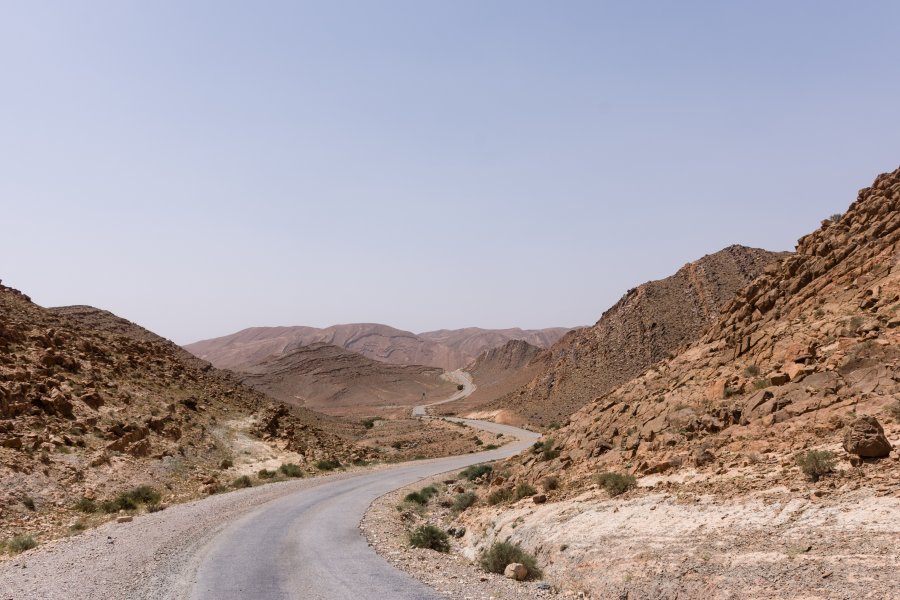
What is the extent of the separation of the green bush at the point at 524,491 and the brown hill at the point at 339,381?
93377 mm

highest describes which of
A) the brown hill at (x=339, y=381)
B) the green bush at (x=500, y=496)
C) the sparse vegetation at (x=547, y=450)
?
the brown hill at (x=339, y=381)

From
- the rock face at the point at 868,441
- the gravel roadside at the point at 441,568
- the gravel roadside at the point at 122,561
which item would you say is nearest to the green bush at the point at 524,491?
the gravel roadside at the point at 441,568

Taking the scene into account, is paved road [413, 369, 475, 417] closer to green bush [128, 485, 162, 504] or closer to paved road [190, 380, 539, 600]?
green bush [128, 485, 162, 504]

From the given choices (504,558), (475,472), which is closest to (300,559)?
(504,558)

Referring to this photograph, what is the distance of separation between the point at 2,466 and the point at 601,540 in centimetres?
1872

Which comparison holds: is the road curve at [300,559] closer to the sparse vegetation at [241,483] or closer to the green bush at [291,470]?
the sparse vegetation at [241,483]

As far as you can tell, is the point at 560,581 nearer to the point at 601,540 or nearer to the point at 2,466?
the point at 601,540

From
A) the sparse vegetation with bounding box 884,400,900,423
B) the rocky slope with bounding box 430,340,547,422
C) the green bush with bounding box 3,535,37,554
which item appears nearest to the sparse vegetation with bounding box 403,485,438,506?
the green bush with bounding box 3,535,37,554

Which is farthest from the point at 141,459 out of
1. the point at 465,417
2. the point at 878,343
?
the point at 465,417

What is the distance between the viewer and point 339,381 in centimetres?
13112

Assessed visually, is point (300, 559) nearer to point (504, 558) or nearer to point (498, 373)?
point (504, 558)

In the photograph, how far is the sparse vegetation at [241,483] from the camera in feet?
85.9

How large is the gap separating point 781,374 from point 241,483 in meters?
22.5

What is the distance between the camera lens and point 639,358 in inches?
2442
